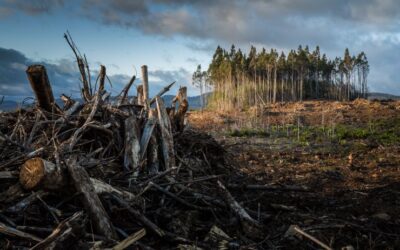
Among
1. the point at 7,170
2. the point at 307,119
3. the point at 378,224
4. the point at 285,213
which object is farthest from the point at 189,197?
the point at 307,119

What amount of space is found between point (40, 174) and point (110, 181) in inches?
51.9

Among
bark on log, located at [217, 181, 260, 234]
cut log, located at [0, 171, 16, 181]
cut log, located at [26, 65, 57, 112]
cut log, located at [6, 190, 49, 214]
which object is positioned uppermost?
cut log, located at [26, 65, 57, 112]

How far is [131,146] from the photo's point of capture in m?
5.91

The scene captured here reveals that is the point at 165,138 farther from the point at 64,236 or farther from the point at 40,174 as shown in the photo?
the point at 64,236

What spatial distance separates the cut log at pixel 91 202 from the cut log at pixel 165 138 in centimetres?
221

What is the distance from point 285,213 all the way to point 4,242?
11.5ft

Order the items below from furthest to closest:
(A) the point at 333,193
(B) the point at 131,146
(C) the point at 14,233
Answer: (A) the point at 333,193
(B) the point at 131,146
(C) the point at 14,233

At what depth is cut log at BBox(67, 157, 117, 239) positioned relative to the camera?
3943mm

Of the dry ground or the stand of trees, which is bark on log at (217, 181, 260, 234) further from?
the stand of trees

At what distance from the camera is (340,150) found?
17.5 meters

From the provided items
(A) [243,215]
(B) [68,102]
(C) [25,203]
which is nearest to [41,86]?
(B) [68,102]

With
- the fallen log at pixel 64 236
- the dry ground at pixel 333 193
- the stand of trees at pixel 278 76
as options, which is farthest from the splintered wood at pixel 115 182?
the stand of trees at pixel 278 76

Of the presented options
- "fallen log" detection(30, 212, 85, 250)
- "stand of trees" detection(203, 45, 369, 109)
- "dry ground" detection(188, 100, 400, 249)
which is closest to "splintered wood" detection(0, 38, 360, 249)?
"fallen log" detection(30, 212, 85, 250)

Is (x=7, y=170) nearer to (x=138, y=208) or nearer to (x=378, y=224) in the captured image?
(x=138, y=208)
